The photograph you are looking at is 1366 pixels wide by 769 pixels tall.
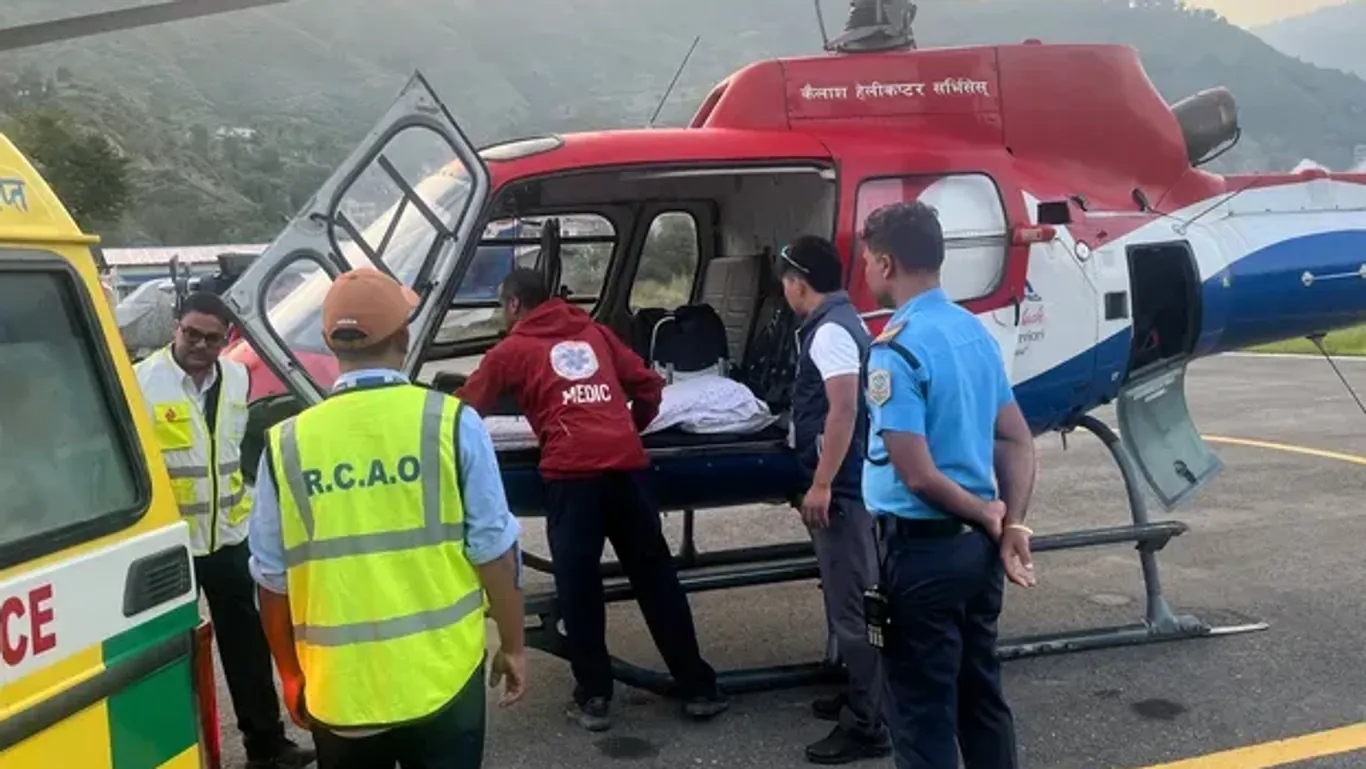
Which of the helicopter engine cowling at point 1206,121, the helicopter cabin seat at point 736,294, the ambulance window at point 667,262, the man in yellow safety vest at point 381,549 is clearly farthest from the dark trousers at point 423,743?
the helicopter engine cowling at point 1206,121

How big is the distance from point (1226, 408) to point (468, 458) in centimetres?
1248

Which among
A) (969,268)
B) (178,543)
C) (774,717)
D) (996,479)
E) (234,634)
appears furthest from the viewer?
(969,268)

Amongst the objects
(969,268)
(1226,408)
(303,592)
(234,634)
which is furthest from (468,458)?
(1226,408)

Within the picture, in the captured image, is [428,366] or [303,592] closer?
[303,592]

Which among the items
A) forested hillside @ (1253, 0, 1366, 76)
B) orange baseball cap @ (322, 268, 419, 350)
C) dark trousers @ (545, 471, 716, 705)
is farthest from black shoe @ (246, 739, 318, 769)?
forested hillside @ (1253, 0, 1366, 76)

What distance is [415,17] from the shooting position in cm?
15862

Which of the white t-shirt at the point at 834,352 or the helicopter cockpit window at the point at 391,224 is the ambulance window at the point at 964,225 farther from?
the helicopter cockpit window at the point at 391,224

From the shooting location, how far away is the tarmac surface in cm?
464

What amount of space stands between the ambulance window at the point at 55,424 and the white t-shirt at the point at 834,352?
8.28 ft

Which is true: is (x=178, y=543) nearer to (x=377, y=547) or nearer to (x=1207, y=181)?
(x=377, y=547)

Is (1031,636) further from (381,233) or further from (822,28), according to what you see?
(381,233)

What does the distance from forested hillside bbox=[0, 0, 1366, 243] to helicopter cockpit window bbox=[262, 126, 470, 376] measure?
150 feet

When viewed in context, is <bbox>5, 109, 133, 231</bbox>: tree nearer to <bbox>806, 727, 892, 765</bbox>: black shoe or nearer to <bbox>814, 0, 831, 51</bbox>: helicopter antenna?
<bbox>814, 0, 831, 51</bbox>: helicopter antenna

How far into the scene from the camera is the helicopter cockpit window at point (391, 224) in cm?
455
